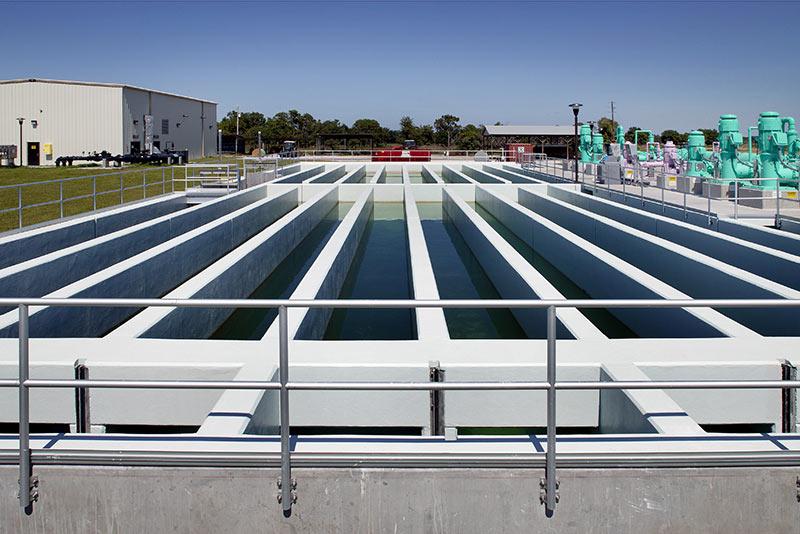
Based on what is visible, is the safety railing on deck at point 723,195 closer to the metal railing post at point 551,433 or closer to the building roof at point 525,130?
the metal railing post at point 551,433

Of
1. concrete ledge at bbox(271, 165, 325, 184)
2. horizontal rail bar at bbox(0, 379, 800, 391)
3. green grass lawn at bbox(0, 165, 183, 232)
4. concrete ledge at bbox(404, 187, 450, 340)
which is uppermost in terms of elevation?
concrete ledge at bbox(271, 165, 325, 184)

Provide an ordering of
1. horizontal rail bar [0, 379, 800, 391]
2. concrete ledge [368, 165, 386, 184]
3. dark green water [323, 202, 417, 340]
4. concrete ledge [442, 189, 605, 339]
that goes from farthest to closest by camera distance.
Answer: concrete ledge [368, 165, 386, 184], dark green water [323, 202, 417, 340], concrete ledge [442, 189, 605, 339], horizontal rail bar [0, 379, 800, 391]

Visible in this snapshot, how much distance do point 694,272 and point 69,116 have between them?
5299 centimetres

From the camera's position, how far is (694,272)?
11.7 m

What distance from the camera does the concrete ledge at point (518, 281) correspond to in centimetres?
846

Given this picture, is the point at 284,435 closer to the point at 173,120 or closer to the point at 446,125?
the point at 173,120

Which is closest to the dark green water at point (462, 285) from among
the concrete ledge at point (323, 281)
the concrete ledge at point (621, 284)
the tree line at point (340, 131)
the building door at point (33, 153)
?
the concrete ledge at point (621, 284)

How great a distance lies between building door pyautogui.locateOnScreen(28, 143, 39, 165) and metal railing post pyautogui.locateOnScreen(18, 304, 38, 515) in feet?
187

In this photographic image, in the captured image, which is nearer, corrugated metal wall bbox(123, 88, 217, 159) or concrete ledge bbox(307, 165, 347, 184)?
concrete ledge bbox(307, 165, 347, 184)

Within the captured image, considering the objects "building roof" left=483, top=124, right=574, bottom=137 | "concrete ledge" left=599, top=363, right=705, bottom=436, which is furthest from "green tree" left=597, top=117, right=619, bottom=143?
"concrete ledge" left=599, top=363, right=705, bottom=436

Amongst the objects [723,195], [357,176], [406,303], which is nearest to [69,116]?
[357,176]

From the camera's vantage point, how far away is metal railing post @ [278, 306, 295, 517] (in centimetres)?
385

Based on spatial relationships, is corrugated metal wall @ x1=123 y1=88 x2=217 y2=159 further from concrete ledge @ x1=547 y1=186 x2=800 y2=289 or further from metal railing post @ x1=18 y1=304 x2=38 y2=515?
metal railing post @ x1=18 y1=304 x2=38 y2=515

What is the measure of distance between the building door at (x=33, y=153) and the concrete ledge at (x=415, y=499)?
57.2m
